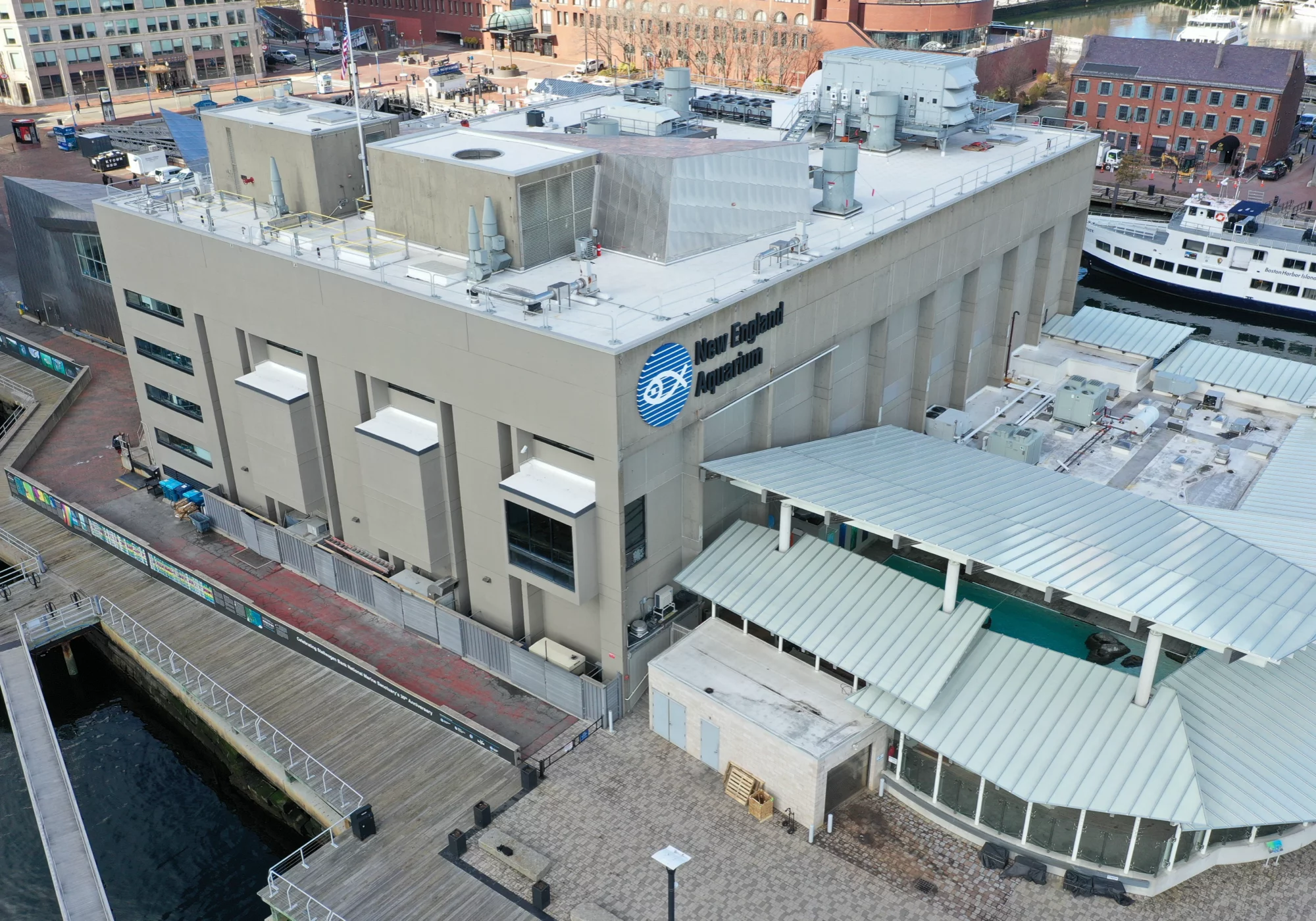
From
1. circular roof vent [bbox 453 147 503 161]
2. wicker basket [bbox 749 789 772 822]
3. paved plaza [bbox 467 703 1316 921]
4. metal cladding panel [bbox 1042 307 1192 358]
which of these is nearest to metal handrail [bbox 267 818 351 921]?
paved plaza [bbox 467 703 1316 921]

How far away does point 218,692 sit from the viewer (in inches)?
1823

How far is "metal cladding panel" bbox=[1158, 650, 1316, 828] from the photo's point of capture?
3528 centimetres

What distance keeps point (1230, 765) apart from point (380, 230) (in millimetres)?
38498

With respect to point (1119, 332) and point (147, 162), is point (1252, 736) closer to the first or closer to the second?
point (1119, 332)

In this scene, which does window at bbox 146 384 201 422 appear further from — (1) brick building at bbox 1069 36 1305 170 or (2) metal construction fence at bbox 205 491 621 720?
(1) brick building at bbox 1069 36 1305 170

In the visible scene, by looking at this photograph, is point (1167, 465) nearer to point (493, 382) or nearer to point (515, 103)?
point (493, 382)

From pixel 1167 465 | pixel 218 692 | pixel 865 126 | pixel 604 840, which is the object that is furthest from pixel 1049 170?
pixel 218 692

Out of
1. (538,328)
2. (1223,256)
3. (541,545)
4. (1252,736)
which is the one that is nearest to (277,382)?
(541,545)

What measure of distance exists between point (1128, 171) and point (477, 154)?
8899 cm

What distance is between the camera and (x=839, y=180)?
5372 centimetres

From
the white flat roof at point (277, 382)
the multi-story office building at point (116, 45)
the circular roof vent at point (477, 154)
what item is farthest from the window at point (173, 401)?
the multi-story office building at point (116, 45)

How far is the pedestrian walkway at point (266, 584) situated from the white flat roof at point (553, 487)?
8812 mm

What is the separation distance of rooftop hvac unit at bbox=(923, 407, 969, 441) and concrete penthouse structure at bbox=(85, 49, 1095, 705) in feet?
4.27

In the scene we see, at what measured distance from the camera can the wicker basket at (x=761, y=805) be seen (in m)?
39.1
